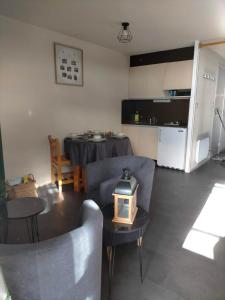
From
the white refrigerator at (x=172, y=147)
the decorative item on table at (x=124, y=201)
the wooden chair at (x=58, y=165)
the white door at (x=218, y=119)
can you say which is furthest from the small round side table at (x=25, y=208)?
the white door at (x=218, y=119)

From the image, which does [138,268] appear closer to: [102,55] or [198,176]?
Answer: [198,176]

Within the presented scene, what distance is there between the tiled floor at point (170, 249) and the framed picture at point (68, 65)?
197 cm

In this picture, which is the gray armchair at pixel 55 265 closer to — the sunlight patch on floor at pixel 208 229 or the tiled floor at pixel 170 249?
the tiled floor at pixel 170 249

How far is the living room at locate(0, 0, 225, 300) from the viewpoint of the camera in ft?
4.05

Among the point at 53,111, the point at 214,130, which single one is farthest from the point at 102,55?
the point at 214,130

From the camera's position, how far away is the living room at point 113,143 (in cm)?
123

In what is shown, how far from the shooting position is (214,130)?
5.89 m

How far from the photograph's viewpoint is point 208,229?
8.02 feet

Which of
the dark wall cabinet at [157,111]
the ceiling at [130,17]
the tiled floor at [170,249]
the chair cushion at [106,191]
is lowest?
the tiled floor at [170,249]

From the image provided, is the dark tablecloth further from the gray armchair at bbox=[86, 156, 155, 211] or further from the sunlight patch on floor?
the sunlight patch on floor

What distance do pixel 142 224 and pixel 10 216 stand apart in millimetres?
973

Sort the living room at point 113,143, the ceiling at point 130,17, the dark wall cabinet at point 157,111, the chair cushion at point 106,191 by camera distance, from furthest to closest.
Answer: the dark wall cabinet at point 157,111
the ceiling at point 130,17
the chair cushion at point 106,191
the living room at point 113,143

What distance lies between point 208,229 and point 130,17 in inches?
111

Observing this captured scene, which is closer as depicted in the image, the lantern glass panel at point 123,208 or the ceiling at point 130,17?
the lantern glass panel at point 123,208
